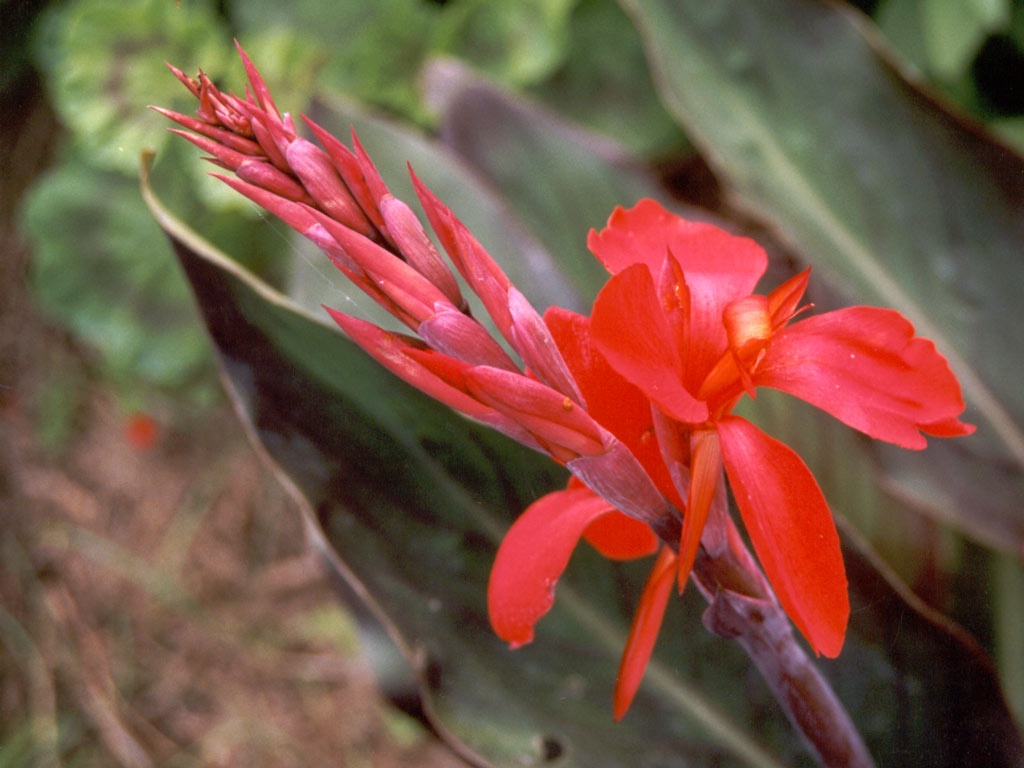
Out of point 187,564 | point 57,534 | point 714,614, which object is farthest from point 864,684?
point 57,534

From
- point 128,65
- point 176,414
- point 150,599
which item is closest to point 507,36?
point 128,65

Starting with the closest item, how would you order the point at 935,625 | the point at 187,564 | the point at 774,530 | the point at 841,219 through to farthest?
the point at 774,530 → the point at 935,625 → the point at 841,219 → the point at 187,564

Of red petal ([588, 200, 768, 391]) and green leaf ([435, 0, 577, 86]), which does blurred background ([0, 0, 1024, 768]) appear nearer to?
green leaf ([435, 0, 577, 86])

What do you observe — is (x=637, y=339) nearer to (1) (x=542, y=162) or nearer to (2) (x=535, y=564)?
(2) (x=535, y=564)

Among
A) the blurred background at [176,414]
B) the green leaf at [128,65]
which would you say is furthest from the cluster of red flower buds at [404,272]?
the blurred background at [176,414]

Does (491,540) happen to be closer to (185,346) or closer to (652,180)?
(652,180)

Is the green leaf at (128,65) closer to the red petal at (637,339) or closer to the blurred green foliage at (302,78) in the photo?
the blurred green foliage at (302,78)

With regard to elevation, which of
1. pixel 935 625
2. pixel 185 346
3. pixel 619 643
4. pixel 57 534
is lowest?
pixel 57 534
